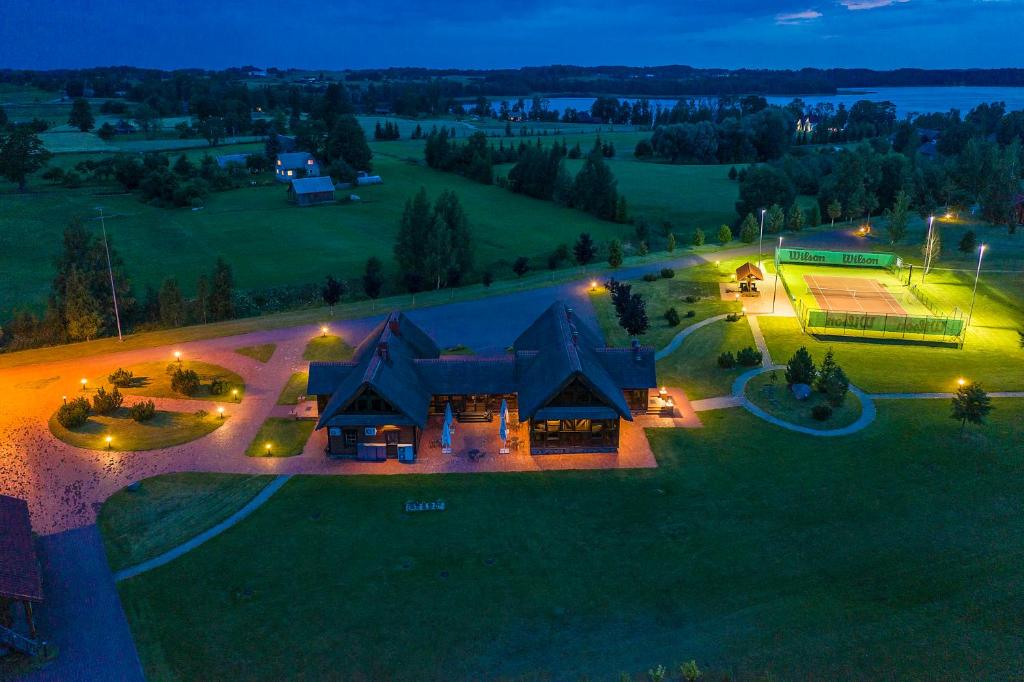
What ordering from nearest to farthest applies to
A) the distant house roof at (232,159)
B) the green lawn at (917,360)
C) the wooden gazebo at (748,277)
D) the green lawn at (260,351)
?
the green lawn at (917,360), the green lawn at (260,351), the wooden gazebo at (748,277), the distant house roof at (232,159)

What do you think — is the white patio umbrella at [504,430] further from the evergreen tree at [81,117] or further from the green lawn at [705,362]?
the evergreen tree at [81,117]

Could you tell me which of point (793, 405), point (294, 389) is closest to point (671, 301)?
point (793, 405)

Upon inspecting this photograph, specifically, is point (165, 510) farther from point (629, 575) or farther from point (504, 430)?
point (629, 575)

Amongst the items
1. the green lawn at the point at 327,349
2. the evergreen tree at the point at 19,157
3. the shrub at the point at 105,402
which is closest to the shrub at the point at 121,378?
the shrub at the point at 105,402

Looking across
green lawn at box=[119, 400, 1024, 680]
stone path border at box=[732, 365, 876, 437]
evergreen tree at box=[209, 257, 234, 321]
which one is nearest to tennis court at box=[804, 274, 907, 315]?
stone path border at box=[732, 365, 876, 437]

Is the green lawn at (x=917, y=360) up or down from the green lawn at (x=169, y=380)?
up

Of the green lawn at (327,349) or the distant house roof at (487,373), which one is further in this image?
the green lawn at (327,349)

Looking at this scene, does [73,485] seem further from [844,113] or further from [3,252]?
[844,113]

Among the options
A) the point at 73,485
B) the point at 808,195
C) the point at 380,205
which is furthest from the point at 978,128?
the point at 73,485
